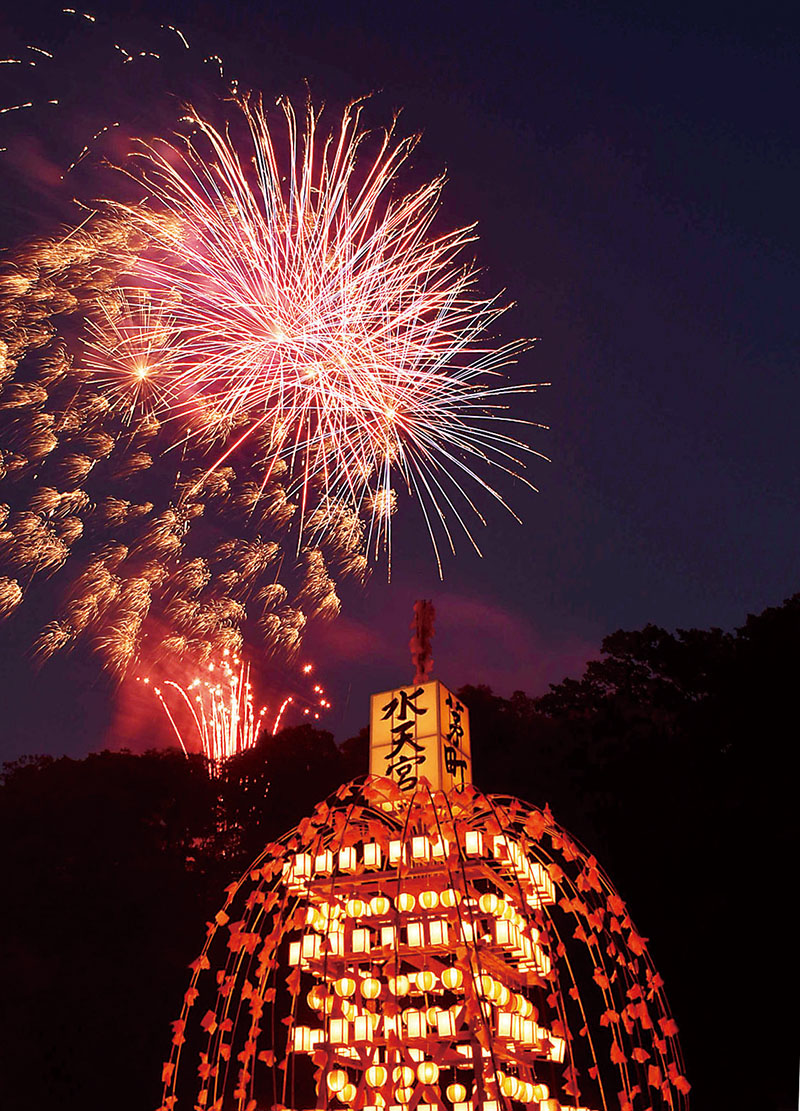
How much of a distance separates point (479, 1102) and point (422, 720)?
314cm

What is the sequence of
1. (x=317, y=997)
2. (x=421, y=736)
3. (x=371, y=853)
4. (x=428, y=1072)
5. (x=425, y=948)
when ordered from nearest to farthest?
1. (x=317, y=997)
2. (x=425, y=948)
3. (x=428, y=1072)
4. (x=371, y=853)
5. (x=421, y=736)

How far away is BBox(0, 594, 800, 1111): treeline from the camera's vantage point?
34.9 feet

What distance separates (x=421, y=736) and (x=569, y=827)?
7190 millimetres

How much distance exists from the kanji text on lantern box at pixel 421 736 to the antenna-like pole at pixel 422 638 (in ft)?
0.84

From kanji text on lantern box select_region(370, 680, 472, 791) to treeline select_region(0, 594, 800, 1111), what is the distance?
230 inches

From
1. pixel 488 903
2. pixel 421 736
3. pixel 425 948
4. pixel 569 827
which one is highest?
pixel 569 827

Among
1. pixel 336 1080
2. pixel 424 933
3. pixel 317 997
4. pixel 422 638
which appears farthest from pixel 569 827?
pixel 317 997

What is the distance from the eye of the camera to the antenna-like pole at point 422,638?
681 cm

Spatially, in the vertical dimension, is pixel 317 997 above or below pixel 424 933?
below

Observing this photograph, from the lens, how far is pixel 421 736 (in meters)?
6.34

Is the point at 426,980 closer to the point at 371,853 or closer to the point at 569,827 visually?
the point at 371,853

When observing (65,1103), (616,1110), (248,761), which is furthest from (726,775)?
(65,1103)

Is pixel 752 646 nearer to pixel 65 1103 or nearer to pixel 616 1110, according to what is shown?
pixel 616 1110

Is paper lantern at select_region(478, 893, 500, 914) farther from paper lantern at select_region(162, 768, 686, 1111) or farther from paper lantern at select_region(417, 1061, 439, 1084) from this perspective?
paper lantern at select_region(417, 1061, 439, 1084)
